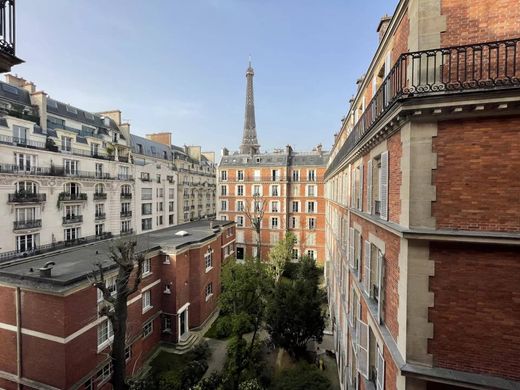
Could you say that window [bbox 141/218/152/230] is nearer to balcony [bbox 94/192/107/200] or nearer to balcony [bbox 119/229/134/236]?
balcony [bbox 119/229/134/236]

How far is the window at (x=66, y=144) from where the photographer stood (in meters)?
27.3

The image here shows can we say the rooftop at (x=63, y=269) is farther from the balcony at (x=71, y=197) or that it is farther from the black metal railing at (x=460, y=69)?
the black metal railing at (x=460, y=69)

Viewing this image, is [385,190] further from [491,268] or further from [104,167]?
[104,167]

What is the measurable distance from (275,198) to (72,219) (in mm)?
27210

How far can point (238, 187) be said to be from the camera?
1738 inches

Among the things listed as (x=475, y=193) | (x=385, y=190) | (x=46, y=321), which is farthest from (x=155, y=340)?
(x=475, y=193)

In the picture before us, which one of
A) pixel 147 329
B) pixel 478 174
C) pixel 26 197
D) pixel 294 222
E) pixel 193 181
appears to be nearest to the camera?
pixel 478 174

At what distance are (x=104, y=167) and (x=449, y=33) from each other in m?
34.1

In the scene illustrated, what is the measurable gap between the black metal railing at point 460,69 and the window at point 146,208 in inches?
1417

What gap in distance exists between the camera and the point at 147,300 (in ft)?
61.5

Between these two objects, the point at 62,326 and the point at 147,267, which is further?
the point at 147,267

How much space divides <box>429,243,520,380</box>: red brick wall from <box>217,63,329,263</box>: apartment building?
3474 cm

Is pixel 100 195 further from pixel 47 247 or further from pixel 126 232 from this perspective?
pixel 47 247

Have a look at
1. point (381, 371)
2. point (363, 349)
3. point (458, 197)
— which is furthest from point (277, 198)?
point (458, 197)
